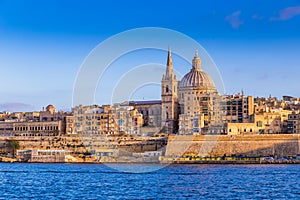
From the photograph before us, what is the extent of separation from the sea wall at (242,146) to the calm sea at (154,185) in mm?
16660

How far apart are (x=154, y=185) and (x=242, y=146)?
28.8 m

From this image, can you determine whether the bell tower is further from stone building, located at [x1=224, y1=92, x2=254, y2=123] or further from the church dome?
stone building, located at [x1=224, y1=92, x2=254, y2=123]

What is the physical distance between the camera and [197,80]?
258ft

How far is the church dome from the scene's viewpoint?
78188mm

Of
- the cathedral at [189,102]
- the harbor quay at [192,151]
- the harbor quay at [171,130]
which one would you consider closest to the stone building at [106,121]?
the harbor quay at [171,130]

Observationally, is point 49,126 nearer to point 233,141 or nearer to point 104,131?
point 104,131

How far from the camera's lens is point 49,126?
84.2 m

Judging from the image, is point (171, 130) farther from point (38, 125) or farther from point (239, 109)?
point (38, 125)

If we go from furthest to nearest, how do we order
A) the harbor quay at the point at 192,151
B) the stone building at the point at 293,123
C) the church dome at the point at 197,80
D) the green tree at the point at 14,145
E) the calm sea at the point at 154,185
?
the church dome at the point at 197,80 < the green tree at the point at 14,145 < the stone building at the point at 293,123 < the harbor quay at the point at 192,151 < the calm sea at the point at 154,185

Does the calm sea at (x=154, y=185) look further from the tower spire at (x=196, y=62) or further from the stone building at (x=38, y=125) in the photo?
the stone building at (x=38, y=125)

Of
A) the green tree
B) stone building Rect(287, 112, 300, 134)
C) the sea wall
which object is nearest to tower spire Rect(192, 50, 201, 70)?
stone building Rect(287, 112, 300, 134)

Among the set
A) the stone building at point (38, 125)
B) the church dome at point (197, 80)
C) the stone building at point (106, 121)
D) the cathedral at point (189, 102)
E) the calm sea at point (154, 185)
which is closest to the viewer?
the calm sea at point (154, 185)

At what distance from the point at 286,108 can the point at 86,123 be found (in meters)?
23.0

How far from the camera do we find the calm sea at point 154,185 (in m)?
30.4
